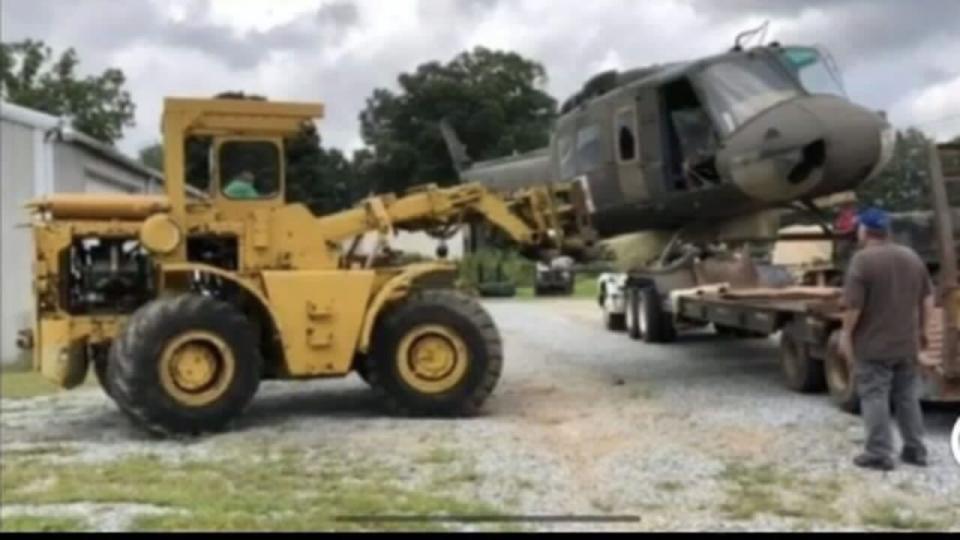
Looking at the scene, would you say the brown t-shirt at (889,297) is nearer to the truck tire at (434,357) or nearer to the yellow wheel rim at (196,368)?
the truck tire at (434,357)

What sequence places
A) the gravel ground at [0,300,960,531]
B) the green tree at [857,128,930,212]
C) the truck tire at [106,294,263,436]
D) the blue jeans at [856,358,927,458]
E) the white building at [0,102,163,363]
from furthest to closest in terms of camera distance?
1. the white building at [0,102,163,363]
2. the truck tire at [106,294,263,436]
3. the blue jeans at [856,358,927,458]
4. the green tree at [857,128,930,212]
5. the gravel ground at [0,300,960,531]

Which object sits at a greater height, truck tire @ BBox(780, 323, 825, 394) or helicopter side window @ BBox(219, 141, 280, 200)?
helicopter side window @ BBox(219, 141, 280, 200)

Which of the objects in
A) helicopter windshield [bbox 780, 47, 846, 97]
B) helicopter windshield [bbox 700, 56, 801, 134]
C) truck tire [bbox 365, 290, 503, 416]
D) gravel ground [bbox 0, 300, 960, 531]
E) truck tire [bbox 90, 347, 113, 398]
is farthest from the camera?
helicopter windshield [bbox 700, 56, 801, 134]

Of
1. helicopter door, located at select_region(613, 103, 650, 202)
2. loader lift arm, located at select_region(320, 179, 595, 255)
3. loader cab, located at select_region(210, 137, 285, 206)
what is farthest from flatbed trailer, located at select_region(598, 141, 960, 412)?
loader cab, located at select_region(210, 137, 285, 206)

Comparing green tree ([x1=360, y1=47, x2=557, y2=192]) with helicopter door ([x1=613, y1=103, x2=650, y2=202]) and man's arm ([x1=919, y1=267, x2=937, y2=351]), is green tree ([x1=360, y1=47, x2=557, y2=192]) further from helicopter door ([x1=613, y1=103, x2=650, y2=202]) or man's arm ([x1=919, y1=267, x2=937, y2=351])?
helicopter door ([x1=613, y1=103, x2=650, y2=202])

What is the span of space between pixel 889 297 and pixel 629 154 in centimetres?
349

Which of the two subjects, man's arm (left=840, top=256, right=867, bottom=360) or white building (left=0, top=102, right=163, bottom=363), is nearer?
man's arm (left=840, top=256, right=867, bottom=360)

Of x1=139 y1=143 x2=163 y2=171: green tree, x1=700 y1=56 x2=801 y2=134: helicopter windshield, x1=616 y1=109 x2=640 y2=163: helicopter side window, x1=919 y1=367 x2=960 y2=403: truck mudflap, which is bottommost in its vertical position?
x1=919 y1=367 x2=960 y2=403: truck mudflap

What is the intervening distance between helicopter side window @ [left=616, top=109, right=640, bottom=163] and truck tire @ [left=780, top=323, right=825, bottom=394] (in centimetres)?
149

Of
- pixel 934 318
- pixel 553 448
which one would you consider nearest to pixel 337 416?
pixel 553 448

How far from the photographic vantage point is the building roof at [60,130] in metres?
8.64

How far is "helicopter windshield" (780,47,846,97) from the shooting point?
7.28 m

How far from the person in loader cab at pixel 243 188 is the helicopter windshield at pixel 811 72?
2994 mm

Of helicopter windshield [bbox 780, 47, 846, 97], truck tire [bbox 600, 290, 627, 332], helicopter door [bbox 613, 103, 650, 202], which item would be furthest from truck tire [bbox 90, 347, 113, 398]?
truck tire [bbox 600, 290, 627, 332]
